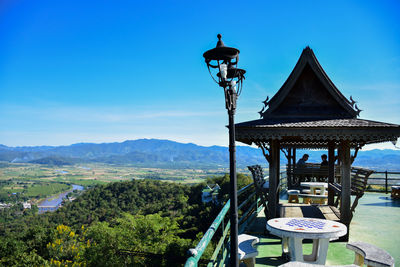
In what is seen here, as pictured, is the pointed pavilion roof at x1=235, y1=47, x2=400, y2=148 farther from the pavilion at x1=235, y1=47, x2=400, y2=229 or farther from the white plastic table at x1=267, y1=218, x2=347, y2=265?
the white plastic table at x1=267, y1=218, x2=347, y2=265

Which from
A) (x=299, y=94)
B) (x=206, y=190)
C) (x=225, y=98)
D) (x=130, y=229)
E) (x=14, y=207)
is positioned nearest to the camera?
(x=225, y=98)

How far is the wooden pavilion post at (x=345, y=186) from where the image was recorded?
5922 millimetres

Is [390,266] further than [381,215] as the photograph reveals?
No

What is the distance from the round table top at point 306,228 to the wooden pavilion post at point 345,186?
5.85ft

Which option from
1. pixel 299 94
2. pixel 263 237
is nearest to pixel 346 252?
pixel 263 237

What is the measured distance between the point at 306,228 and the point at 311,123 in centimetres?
256

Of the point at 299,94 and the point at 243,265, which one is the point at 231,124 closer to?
the point at 243,265

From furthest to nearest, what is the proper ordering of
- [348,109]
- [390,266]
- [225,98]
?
[348,109], [225,98], [390,266]

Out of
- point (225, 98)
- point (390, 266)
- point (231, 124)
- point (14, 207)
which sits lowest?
point (14, 207)

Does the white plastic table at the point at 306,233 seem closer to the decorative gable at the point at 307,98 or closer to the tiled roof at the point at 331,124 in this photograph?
the tiled roof at the point at 331,124

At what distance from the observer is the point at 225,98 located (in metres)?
3.19

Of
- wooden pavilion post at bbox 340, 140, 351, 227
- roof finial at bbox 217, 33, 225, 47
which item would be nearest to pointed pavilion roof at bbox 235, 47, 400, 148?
wooden pavilion post at bbox 340, 140, 351, 227

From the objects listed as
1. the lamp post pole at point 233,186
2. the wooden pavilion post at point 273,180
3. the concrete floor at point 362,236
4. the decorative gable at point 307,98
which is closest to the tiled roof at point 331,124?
the decorative gable at point 307,98

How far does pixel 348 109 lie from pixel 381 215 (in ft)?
12.7
